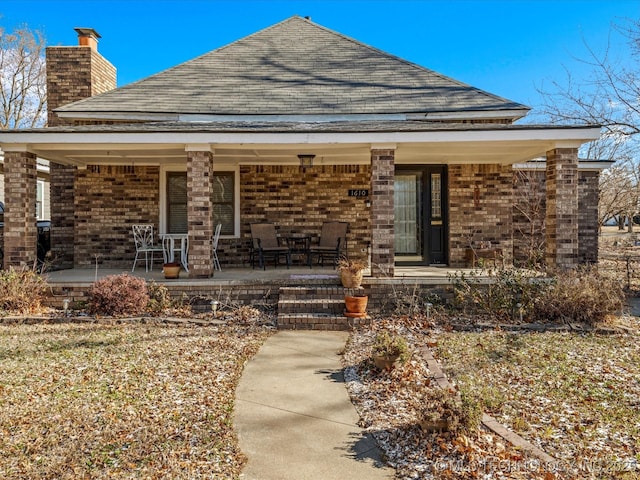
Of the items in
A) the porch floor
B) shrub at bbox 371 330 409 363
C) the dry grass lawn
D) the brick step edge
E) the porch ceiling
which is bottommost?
the dry grass lawn

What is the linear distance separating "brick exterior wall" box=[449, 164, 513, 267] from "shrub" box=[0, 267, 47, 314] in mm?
Answer: 8058

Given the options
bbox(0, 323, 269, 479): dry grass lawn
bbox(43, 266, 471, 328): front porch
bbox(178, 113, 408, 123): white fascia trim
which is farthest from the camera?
bbox(178, 113, 408, 123): white fascia trim

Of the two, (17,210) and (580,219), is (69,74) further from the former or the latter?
(580,219)

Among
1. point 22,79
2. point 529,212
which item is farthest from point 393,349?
point 22,79

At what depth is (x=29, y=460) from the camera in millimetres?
2986

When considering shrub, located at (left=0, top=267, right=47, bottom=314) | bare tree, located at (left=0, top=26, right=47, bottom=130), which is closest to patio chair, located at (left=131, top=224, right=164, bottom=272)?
shrub, located at (left=0, top=267, right=47, bottom=314)

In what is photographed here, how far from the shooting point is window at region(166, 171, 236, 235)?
10383 millimetres

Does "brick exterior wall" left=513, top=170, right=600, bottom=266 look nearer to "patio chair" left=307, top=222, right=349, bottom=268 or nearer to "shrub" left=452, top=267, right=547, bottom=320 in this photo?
"shrub" left=452, top=267, right=547, bottom=320

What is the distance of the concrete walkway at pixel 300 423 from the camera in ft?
9.73

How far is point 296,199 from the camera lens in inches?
409

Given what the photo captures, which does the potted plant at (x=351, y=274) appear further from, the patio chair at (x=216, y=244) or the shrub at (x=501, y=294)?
the patio chair at (x=216, y=244)

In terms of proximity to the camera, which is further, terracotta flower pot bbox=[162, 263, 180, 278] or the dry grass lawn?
terracotta flower pot bbox=[162, 263, 180, 278]

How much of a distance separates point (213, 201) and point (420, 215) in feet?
15.6

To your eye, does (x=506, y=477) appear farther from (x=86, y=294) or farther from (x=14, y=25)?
(x=14, y=25)
